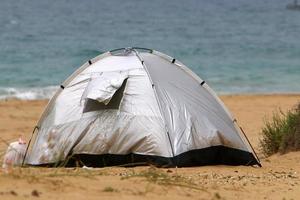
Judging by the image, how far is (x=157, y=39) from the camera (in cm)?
4000

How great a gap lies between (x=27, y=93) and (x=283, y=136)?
1204 cm

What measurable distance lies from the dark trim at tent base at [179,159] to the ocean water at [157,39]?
11950 millimetres

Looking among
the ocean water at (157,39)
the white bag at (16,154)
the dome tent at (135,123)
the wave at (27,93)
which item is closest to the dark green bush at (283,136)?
the dome tent at (135,123)

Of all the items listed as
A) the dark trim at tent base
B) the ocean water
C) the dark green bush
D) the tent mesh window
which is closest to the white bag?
the dark trim at tent base

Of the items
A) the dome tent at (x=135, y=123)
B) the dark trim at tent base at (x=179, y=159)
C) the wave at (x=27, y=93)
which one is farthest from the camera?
the wave at (x=27, y=93)

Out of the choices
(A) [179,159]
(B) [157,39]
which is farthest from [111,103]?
(B) [157,39]

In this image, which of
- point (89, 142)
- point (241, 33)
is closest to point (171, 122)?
point (89, 142)

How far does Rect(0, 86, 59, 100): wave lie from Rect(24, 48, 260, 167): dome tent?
36.6 ft

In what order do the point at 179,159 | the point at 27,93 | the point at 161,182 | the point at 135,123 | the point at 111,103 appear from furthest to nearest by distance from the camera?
the point at 27,93
the point at 111,103
the point at 135,123
the point at 179,159
the point at 161,182

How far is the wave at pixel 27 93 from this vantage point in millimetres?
20969

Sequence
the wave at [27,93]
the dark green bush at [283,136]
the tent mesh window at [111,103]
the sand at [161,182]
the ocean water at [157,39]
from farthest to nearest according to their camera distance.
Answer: the ocean water at [157,39]
the wave at [27,93]
the dark green bush at [283,136]
the tent mesh window at [111,103]
the sand at [161,182]

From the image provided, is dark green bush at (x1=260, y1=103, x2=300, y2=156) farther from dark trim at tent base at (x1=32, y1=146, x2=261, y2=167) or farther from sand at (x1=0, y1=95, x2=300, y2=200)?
dark trim at tent base at (x1=32, y1=146, x2=261, y2=167)

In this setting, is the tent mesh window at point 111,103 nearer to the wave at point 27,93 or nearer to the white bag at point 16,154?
the white bag at point 16,154

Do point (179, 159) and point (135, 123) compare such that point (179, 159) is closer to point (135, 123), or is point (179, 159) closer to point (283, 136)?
point (135, 123)
